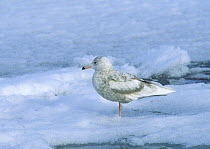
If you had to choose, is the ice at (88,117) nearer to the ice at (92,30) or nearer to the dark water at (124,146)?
the dark water at (124,146)

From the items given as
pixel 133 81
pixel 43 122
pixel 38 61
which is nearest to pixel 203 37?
pixel 38 61

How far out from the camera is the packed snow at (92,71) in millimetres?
4855

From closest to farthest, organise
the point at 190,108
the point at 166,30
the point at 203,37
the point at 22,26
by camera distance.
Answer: the point at 190,108 < the point at 203,37 < the point at 166,30 < the point at 22,26

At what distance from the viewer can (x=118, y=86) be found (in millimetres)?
5430

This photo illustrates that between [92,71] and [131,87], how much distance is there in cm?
238

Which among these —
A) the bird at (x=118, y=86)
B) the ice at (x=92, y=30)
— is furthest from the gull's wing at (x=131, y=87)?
the ice at (x=92, y=30)

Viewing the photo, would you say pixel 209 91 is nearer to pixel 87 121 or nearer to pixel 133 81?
pixel 133 81

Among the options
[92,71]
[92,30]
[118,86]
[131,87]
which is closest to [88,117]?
[118,86]

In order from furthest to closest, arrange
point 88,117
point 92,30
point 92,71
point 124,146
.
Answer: point 92,30, point 92,71, point 88,117, point 124,146

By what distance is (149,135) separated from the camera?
470 centimetres

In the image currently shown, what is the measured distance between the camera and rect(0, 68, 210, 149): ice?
15.4ft

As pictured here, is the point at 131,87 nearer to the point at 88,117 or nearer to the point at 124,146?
the point at 88,117

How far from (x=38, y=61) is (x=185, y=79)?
3069mm

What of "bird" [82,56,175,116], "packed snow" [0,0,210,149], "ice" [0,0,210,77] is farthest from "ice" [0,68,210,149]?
"ice" [0,0,210,77]
